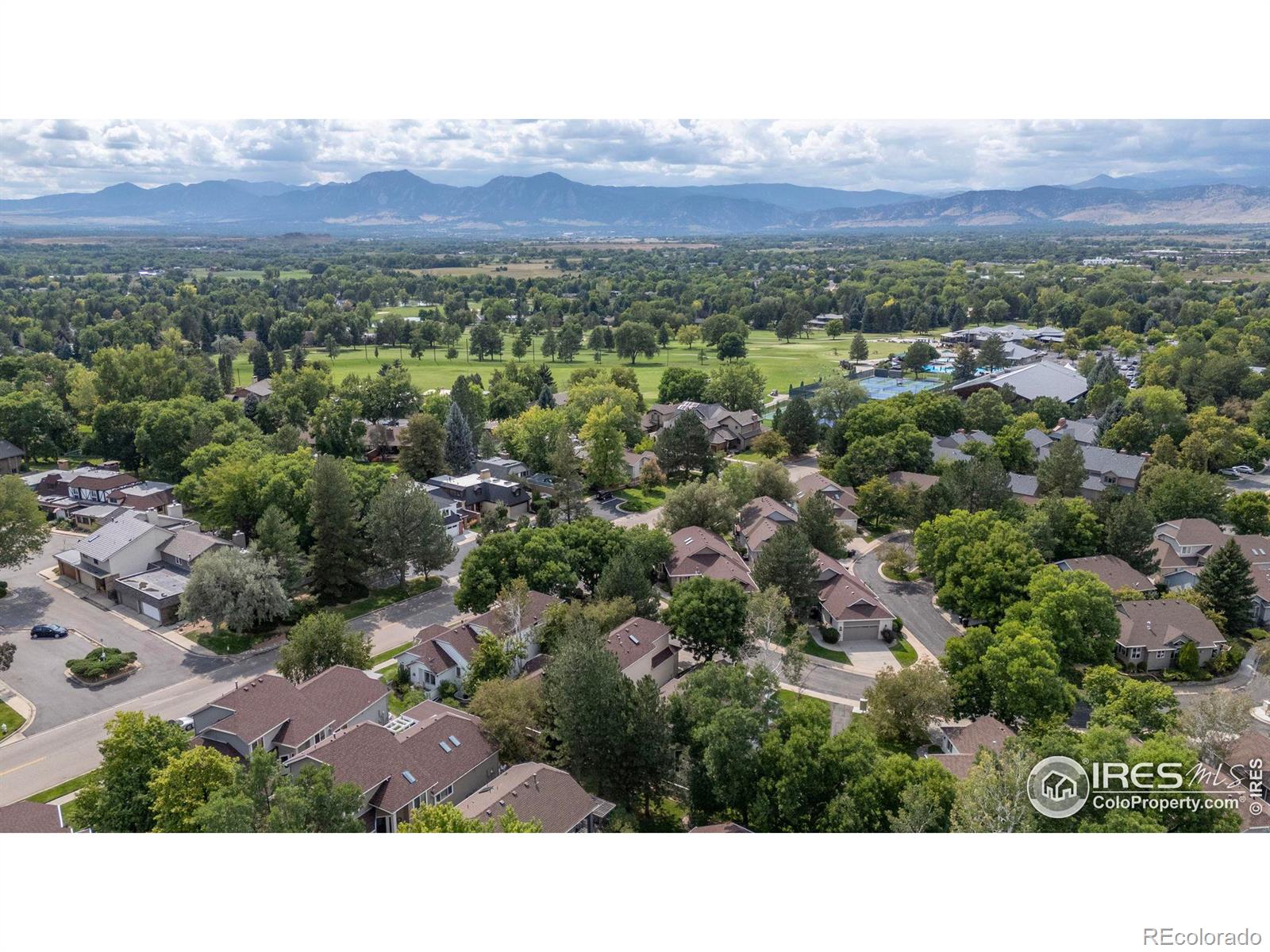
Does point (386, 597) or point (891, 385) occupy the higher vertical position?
point (891, 385)

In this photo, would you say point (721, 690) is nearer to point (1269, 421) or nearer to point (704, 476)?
point (704, 476)

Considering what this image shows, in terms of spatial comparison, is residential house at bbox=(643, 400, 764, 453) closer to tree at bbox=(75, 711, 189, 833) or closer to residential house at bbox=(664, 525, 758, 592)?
residential house at bbox=(664, 525, 758, 592)

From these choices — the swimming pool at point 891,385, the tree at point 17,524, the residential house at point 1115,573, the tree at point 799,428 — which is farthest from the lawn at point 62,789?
the swimming pool at point 891,385

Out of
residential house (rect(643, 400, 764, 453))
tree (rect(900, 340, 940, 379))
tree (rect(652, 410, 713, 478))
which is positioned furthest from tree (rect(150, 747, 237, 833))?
tree (rect(900, 340, 940, 379))

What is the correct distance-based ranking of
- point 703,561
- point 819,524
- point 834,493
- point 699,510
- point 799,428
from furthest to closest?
point 799,428, point 834,493, point 699,510, point 819,524, point 703,561

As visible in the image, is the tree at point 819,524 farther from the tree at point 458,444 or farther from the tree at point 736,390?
the tree at point 736,390

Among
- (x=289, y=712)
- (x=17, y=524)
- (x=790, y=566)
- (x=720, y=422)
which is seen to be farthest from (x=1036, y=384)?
(x=17, y=524)

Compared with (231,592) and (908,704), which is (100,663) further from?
(908,704)
